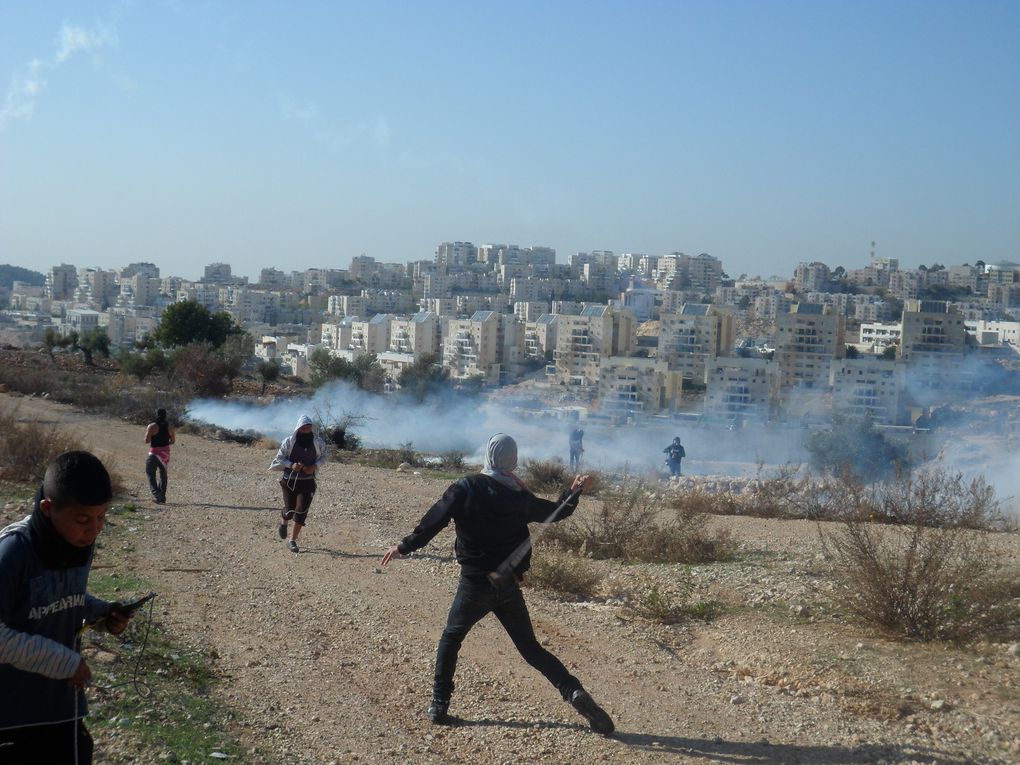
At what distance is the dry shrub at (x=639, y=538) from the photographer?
33.7 ft

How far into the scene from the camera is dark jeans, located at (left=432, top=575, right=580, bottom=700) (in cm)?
533

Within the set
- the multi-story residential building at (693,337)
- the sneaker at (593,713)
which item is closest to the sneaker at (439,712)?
the sneaker at (593,713)

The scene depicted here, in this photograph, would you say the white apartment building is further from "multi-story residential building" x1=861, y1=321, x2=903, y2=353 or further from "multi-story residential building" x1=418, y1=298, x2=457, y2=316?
"multi-story residential building" x1=418, y1=298, x2=457, y2=316

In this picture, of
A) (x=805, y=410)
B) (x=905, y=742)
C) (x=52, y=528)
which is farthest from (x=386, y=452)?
(x=805, y=410)

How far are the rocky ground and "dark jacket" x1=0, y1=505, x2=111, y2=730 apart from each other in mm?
1815

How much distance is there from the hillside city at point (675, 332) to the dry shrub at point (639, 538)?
113 feet

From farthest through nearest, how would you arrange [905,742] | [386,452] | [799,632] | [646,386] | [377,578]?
[646,386] → [386,452] → [377,578] → [799,632] → [905,742]

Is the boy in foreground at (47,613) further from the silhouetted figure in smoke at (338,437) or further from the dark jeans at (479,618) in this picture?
the silhouetted figure in smoke at (338,437)

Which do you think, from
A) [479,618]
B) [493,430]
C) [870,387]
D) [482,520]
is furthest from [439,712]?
[870,387]

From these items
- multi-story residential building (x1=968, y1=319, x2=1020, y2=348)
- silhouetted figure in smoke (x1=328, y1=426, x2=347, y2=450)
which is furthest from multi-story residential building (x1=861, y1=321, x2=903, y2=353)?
silhouetted figure in smoke (x1=328, y1=426, x2=347, y2=450)

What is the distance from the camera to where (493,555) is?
17.4ft

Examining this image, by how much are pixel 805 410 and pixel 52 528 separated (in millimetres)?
58728

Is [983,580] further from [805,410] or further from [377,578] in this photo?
[805,410]

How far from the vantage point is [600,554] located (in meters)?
10.4
